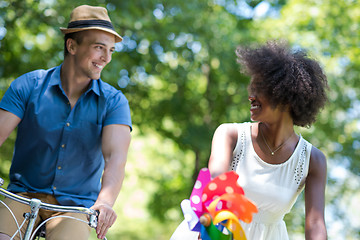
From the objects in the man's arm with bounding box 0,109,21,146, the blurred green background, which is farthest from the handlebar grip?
the blurred green background

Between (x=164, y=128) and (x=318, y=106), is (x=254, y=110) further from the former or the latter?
(x=164, y=128)

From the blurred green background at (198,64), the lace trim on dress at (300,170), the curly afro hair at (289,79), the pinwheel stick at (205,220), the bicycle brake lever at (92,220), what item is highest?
the blurred green background at (198,64)

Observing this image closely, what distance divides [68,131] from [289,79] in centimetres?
143

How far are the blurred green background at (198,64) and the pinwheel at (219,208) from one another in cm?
582

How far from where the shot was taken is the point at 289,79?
3.09m

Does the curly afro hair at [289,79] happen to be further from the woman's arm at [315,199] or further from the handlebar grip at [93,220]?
the handlebar grip at [93,220]

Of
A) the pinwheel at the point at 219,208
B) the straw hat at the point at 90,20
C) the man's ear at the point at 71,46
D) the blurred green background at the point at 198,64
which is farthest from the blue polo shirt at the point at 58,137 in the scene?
the blurred green background at the point at 198,64

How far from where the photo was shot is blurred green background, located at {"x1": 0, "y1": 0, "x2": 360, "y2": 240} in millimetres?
8805

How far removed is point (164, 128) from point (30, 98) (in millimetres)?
7714

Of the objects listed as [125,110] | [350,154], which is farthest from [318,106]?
[350,154]

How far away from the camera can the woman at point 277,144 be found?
3.11 m

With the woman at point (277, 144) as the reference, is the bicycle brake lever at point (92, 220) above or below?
below

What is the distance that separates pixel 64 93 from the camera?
11.3 feet

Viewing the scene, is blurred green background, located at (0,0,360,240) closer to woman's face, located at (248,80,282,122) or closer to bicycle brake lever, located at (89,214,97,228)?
woman's face, located at (248,80,282,122)
